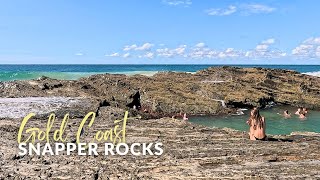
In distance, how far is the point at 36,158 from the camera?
11.7m

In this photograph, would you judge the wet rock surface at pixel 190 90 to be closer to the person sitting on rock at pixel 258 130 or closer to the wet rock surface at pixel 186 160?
the wet rock surface at pixel 186 160

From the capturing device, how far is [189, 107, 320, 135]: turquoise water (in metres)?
24.5

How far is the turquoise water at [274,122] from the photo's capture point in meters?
24.5

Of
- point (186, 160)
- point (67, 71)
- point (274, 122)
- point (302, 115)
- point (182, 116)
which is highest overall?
point (186, 160)

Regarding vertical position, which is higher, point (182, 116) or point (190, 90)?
point (190, 90)

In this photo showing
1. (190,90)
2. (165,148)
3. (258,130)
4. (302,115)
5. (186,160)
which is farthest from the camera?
(190,90)

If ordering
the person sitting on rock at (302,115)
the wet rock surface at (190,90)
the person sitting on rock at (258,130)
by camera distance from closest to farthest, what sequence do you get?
the person sitting on rock at (258,130)
the wet rock surface at (190,90)
the person sitting on rock at (302,115)

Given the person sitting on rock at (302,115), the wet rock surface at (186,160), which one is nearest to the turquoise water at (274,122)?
the person sitting on rock at (302,115)

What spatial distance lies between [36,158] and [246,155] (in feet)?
18.9

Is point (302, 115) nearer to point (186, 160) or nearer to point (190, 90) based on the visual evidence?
point (190, 90)

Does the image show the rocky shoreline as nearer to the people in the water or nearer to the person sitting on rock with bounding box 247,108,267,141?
the person sitting on rock with bounding box 247,108,267,141

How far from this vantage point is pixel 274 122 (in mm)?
27000

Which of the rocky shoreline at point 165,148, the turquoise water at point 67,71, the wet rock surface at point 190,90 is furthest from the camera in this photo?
the turquoise water at point 67,71

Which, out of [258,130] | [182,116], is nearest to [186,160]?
[258,130]
